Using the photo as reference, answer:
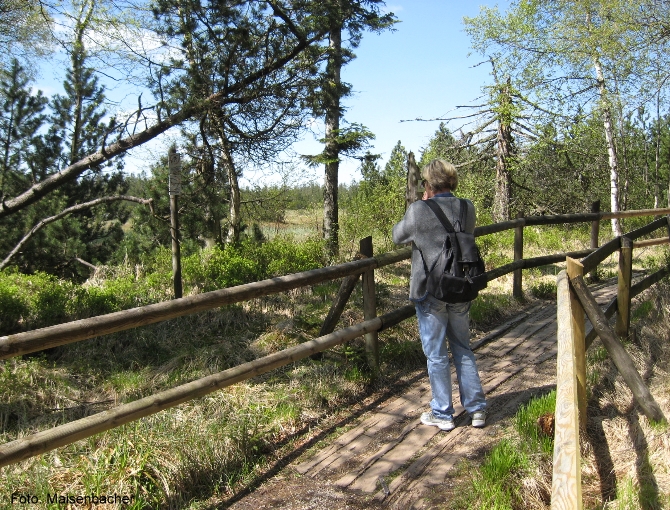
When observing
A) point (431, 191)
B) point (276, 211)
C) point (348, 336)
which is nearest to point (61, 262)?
point (276, 211)

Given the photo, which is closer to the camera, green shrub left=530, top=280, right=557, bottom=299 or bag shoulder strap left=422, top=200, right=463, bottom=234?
bag shoulder strap left=422, top=200, right=463, bottom=234

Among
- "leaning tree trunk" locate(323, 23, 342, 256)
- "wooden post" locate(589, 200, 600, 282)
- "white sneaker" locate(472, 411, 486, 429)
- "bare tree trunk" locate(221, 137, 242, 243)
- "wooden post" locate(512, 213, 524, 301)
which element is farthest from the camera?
"leaning tree trunk" locate(323, 23, 342, 256)

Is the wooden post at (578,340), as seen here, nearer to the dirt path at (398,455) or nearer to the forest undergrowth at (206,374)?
the forest undergrowth at (206,374)

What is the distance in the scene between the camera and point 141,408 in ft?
10.3

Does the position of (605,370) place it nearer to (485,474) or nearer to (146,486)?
(485,474)

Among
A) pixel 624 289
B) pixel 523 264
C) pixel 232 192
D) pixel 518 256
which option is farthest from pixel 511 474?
pixel 232 192

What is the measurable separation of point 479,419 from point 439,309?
0.83 meters

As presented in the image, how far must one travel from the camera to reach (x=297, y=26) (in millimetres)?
7578

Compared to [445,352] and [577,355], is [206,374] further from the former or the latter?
[577,355]

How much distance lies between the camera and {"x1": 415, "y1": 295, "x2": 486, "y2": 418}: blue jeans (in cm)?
377

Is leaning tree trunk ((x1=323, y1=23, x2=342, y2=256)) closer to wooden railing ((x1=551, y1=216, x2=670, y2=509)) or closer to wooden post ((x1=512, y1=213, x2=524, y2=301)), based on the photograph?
wooden post ((x1=512, y1=213, x2=524, y2=301))

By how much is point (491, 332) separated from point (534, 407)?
274 cm

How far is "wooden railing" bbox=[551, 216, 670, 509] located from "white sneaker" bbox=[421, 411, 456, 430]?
876mm

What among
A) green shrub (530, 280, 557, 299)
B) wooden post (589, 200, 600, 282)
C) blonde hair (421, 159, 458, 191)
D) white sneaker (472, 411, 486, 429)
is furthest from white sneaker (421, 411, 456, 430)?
wooden post (589, 200, 600, 282)
